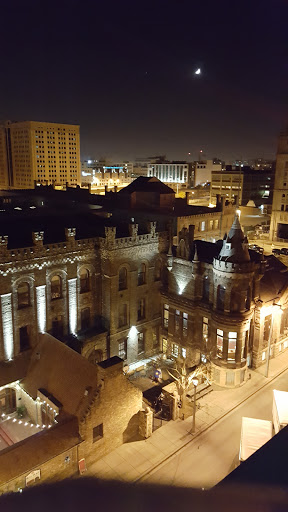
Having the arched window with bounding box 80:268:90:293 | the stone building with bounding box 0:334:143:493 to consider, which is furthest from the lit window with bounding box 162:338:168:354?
the stone building with bounding box 0:334:143:493

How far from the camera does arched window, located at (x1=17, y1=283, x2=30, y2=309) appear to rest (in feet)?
112

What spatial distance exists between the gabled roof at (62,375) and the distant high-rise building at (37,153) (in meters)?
131

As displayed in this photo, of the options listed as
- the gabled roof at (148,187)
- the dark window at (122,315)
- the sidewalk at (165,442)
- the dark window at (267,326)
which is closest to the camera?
the sidewalk at (165,442)

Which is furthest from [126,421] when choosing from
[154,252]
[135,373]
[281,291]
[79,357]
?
[281,291]

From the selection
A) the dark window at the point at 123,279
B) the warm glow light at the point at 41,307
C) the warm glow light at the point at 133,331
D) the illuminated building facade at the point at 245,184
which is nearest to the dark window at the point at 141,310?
the warm glow light at the point at 133,331

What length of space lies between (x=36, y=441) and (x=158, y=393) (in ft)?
47.8

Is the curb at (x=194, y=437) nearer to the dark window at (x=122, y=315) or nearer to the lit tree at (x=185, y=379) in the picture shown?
the lit tree at (x=185, y=379)

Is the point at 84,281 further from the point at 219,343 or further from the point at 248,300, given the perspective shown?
the point at 248,300

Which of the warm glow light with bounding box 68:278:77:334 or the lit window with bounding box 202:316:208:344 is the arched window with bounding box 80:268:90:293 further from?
the lit window with bounding box 202:316:208:344

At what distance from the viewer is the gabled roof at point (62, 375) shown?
28.8m

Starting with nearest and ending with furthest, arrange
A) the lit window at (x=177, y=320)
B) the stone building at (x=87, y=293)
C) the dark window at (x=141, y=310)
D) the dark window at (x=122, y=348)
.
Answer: the stone building at (x=87, y=293), the dark window at (x=122, y=348), the lit window at (x=177, y=320), the dark window at (x=141, y=310)

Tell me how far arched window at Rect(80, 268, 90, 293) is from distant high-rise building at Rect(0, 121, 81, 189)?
411 ft

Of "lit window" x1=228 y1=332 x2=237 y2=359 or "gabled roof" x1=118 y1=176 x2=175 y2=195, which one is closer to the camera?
"lit window" x1=228 y1=332 x2=237 y2=359

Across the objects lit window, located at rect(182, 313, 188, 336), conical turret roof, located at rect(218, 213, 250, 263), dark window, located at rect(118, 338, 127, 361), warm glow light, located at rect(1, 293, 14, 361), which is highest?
conical turret roof, located at rect(218, 213, 250, 263)
